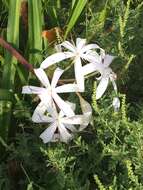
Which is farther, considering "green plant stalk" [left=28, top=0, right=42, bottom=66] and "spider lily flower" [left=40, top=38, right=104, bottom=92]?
"green plant stalk" [left=28, top=0, right=42, bottom=66]

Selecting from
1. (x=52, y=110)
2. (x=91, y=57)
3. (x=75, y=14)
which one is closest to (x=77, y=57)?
(x=91, y=57)

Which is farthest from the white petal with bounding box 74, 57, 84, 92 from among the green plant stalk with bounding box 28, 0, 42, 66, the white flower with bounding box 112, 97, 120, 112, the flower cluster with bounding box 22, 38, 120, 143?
the green plant stalk with bounding box 28, 0, 42, 66

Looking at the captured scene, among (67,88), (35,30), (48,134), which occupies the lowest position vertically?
(48,134)

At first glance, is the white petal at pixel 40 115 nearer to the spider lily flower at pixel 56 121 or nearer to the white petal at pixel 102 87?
the spider lily flower at pixel 56 121

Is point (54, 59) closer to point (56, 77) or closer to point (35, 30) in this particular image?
point (56, 77)

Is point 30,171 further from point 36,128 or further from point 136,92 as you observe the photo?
point 136,92

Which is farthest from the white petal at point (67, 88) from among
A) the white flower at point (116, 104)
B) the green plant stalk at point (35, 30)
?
the green plant stalk at point (35, 30)

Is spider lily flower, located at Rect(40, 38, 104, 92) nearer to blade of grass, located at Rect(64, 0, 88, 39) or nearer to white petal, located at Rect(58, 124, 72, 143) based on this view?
white petal, located at Rect(58, 124, 72, 143)
